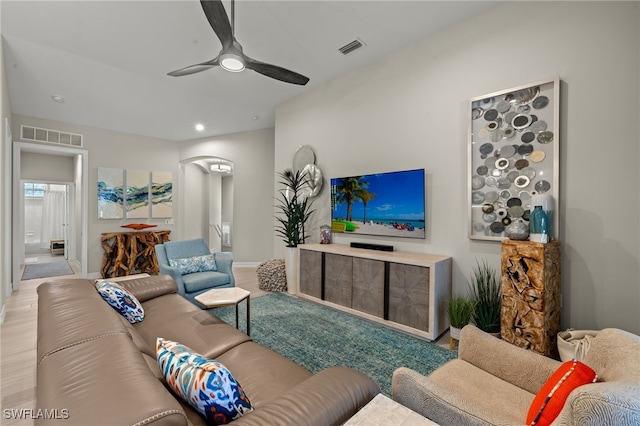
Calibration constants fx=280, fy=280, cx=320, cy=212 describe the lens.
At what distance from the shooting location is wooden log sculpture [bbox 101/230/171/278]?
18.4 feet

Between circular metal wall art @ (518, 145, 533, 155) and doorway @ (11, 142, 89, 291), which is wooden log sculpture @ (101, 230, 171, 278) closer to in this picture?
doorway @ (11, 142, 89, 291)

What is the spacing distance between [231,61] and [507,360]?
9.41 feet

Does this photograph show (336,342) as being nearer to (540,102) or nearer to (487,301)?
(487,301)

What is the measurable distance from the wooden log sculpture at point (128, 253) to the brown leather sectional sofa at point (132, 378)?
4.25m

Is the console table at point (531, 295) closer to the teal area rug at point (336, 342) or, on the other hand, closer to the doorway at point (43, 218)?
the teal area rug at point (336, 342)

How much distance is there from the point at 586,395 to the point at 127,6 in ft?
12.9

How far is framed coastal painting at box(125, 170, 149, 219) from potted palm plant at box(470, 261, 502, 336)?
21.5ft

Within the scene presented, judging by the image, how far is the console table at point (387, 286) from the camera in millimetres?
2781

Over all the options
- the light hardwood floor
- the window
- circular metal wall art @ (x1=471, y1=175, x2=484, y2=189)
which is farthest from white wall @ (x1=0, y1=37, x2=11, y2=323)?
the window

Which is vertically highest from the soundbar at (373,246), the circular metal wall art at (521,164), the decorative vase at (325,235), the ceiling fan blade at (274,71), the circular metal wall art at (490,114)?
the ceiling fan blade at (274,71)

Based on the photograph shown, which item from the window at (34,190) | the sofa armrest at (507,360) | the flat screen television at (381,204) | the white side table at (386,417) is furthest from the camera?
the window at (34,190)

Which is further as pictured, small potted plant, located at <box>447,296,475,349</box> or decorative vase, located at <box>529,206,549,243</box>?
small potted plant, located at <box>447,296,475,349</box>

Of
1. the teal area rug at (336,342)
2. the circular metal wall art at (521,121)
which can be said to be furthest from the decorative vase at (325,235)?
the circular metal wall art at (521,121)

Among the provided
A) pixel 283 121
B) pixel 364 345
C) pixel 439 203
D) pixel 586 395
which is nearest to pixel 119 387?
pixel 586 395
